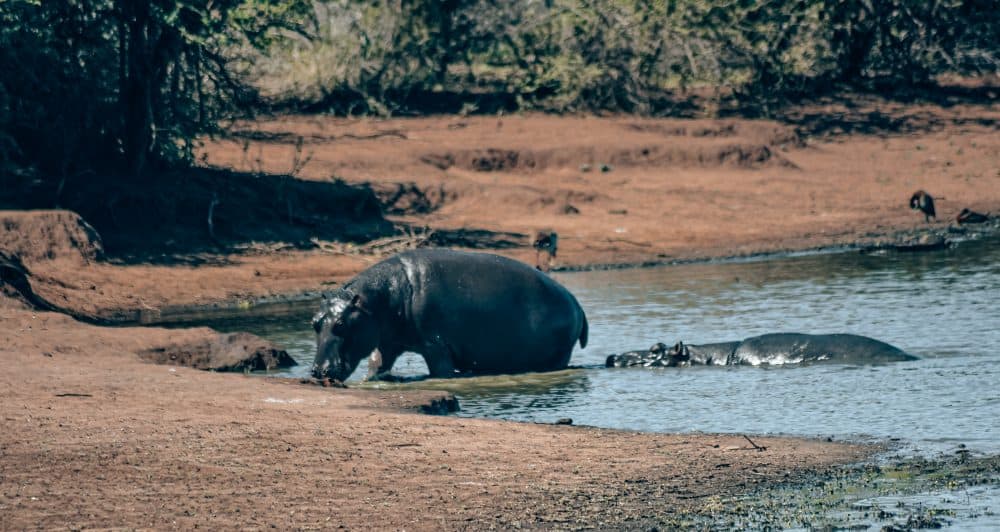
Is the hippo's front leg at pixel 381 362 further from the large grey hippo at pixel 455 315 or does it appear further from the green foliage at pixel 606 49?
the green foliage at pixel 606 49

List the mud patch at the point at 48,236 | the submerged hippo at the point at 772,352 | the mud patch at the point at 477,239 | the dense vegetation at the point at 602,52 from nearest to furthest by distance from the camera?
the submerged hippo at the point at 772,352 → the mud patch at the point at 48,236 → the mud patch at the point at 477,239 → the dense vegetation at the point at 602,52

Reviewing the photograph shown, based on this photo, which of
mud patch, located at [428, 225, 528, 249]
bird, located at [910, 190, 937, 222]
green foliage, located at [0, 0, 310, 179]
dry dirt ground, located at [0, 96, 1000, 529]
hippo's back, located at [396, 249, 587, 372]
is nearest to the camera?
dry dirt ground, located at [0, 96, 1000, 529]

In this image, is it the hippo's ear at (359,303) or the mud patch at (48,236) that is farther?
the mud patch at (48,236)

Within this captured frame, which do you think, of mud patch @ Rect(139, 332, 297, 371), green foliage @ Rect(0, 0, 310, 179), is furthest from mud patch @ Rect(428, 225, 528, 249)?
mud patch @ Rect(139, 332, 297, 371)

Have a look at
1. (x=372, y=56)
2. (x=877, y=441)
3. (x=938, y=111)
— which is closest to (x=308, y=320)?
(x=877, y=441)

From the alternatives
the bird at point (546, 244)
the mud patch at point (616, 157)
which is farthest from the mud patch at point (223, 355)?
the mud patch at point (616, 157)

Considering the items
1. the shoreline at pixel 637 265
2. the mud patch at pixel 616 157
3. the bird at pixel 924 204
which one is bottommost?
the shoreline at pixel 637 265

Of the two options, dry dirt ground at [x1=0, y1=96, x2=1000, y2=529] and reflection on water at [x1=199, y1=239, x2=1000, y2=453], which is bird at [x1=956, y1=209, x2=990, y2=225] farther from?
reflection on water at [x1=199, y1=239, x2=1000, y2=453]

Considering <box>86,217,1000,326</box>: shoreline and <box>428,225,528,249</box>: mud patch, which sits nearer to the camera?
<box>86,217,1000,326</box>: shoreline

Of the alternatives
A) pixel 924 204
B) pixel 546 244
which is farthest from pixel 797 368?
pixel 924 204

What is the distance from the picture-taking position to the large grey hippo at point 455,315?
1262 centimetres

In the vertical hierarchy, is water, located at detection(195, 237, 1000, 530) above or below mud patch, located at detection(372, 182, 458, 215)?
below

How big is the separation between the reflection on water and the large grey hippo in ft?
0.92

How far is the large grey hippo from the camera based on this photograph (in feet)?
41.4
